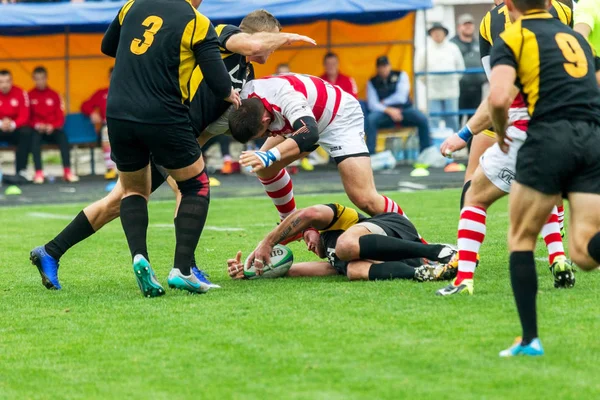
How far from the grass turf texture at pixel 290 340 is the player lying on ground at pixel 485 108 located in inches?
33.4

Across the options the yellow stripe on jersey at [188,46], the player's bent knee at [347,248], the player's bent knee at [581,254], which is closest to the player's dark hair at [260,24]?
the yellow stripe on jersey at [188,46]

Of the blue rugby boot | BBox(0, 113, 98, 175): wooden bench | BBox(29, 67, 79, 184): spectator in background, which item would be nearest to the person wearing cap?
the blue rugby boot

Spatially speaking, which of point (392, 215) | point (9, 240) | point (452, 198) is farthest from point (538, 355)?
point (452, 198)

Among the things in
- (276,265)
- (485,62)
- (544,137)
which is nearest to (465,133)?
(485,62)

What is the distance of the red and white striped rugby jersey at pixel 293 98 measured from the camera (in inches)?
316

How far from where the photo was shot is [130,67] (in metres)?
7.34

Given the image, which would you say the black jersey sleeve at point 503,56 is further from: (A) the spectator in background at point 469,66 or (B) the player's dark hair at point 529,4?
(A) the spectator in background at point 469,66

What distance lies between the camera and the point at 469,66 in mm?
20766

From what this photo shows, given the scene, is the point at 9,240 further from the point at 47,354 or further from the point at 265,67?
the point at 265,67

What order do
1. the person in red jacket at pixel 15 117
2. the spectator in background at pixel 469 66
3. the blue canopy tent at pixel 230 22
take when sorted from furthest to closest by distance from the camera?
the spectator in background at pixel 469 66, the blue canopy tent at pixel 230 22, the person in red jacket at pixel 15 117

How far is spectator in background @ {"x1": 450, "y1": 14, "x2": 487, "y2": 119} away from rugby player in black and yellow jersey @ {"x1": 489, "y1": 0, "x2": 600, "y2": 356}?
48.5ft

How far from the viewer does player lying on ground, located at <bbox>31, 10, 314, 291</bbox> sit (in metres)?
7.94

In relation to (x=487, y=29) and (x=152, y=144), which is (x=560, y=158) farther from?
(x=487, y=29)

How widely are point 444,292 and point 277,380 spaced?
2161 mm
